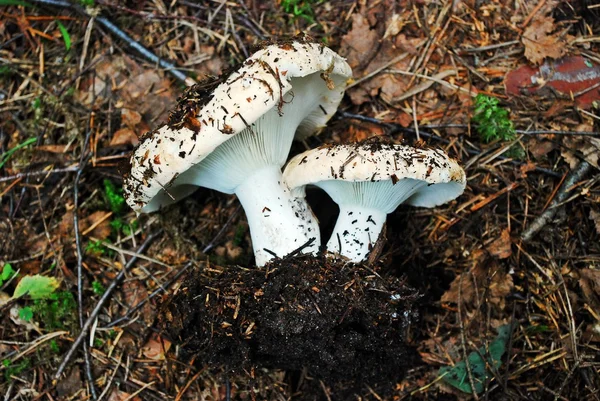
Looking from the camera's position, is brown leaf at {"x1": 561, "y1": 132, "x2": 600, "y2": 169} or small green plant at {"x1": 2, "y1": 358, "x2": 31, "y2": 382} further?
small green plant at {"x1": 2, "y1": 358, "x2": 31, "y2": 382}

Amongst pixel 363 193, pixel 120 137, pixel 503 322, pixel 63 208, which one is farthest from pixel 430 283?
pixel 63 208

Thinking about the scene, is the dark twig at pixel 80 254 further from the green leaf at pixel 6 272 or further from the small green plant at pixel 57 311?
the green leaf at pixel 6 272

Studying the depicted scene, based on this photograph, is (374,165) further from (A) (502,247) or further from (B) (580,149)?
(B) (580,149)

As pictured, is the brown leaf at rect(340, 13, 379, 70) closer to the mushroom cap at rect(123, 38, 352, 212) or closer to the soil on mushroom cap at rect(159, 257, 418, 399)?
the mushroom cap at rect(123, 38, 352, 212)

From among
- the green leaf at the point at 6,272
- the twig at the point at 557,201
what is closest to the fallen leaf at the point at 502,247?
the twig at the point at 557,201

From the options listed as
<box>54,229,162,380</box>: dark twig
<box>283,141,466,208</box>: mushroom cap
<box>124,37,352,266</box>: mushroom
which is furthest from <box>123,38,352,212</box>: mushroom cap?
<box>54,229,162,380</box>: dark twig

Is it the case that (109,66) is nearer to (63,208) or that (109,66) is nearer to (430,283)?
(63,208)
